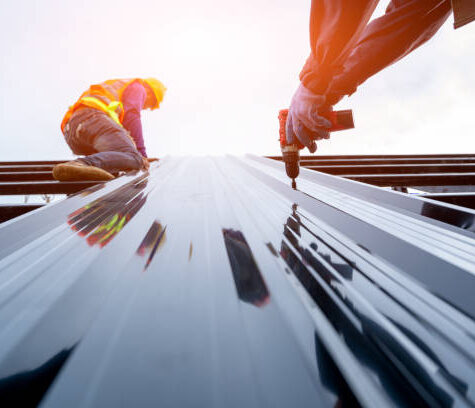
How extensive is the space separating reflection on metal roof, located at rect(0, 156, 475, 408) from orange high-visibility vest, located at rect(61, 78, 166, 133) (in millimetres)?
1789

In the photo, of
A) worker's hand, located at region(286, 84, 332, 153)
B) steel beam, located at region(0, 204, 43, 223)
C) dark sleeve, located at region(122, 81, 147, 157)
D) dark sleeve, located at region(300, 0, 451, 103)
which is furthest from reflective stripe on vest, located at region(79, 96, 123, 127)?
dark sleeve, located at region(300, 0, 451, 103)

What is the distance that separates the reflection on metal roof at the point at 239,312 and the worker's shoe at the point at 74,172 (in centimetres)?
83

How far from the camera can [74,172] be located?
174cm

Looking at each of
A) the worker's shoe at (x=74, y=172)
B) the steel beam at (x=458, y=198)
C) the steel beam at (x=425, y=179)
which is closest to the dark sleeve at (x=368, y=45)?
the steel beam at (x=458, y=198)

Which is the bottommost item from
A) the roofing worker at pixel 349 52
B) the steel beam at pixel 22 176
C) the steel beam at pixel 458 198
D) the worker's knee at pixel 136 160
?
the steel beam at pixel 458 198

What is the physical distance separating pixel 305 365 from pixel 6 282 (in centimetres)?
61

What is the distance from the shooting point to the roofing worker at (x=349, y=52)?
114cm

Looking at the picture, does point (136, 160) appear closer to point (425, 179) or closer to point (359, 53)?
point (359, 53)

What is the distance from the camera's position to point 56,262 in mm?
664

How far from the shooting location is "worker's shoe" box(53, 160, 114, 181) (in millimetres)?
1726

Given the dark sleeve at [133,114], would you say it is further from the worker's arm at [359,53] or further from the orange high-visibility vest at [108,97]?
the worker's arm at [359,53]

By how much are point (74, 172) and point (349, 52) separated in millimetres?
1669

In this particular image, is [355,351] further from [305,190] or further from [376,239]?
[305,190]

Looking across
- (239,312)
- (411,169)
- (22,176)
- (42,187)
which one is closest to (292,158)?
(239,312)
